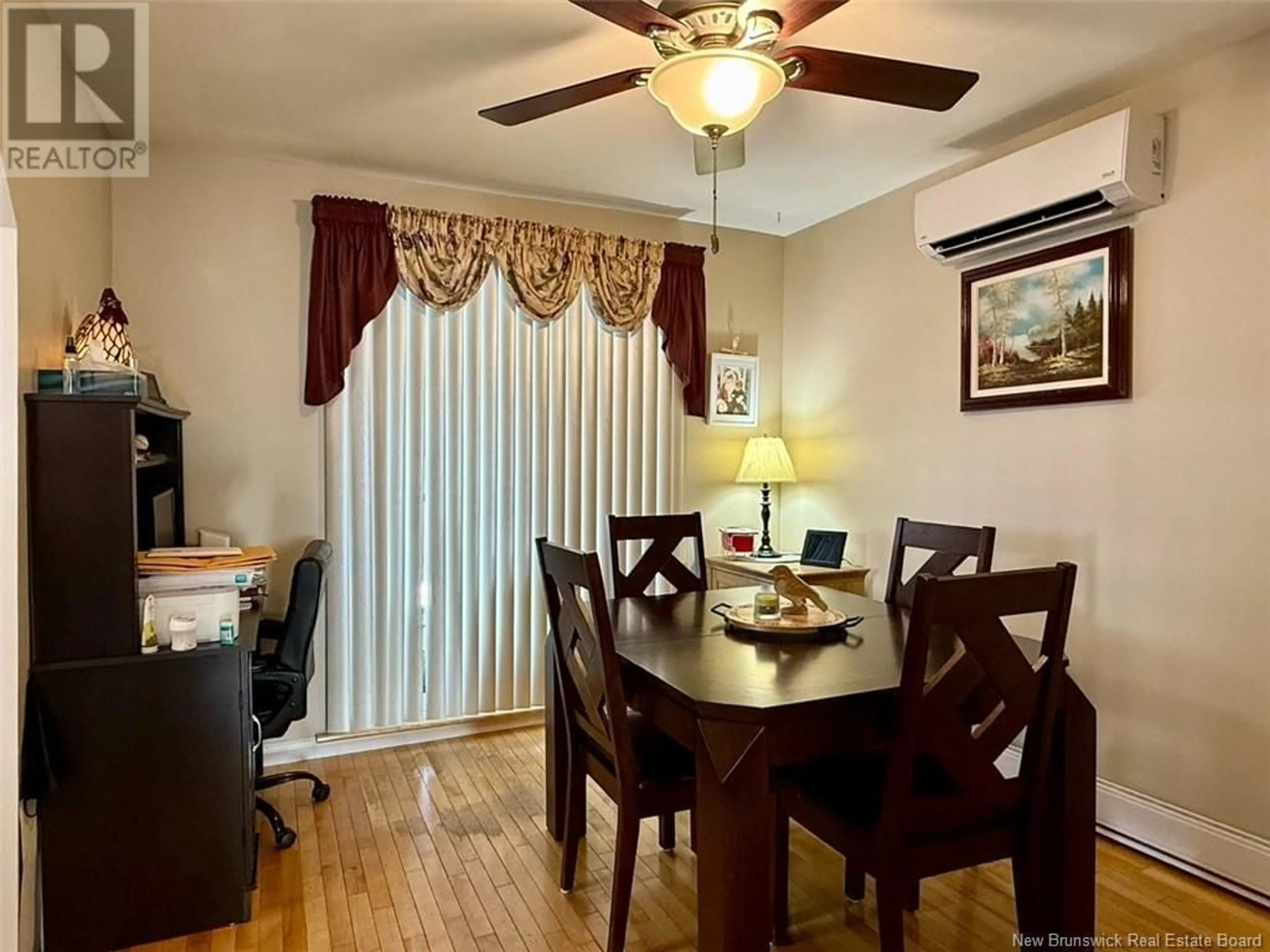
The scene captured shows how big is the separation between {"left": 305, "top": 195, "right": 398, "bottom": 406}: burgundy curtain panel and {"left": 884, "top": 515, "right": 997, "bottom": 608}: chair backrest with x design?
2345mm

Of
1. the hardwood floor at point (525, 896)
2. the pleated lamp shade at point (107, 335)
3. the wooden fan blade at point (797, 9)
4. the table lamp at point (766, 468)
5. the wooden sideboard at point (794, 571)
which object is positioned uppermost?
the wooden fan blade at point (797, 9)

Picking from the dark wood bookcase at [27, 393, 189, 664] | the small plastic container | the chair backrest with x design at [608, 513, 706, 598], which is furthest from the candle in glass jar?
the dark wood bookcase at [27, 393, 189, 664]

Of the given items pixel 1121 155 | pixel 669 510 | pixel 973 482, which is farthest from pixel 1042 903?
pixel 669 510

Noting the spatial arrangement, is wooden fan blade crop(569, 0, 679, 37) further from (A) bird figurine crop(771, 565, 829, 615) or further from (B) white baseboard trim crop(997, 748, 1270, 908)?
(B) white baseboard trim crop(997, 748, 1270, 908)

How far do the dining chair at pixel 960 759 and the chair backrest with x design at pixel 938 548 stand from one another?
723mm

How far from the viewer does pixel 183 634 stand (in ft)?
7.14

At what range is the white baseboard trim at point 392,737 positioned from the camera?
330cm

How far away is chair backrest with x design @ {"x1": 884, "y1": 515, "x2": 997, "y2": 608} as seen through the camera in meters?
2.48

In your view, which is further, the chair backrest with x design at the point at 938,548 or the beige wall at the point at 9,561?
the chair backrest with x design at the point at 938,548

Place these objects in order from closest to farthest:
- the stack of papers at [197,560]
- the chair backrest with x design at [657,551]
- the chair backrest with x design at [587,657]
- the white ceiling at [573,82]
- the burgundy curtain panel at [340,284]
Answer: the chair backrest with x design at [587,657]
the white ceiling at [573,82]
the stack of papers at [197,560]
the chair backrest with x design at [657,551]
the burgundy curtain panel at [340,284]

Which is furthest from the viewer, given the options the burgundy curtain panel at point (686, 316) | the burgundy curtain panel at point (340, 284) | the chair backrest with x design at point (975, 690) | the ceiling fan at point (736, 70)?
the burgundy curtain panel at point (686, 316)

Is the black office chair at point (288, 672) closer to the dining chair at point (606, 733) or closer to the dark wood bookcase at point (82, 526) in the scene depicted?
the dark wood bookcase at point (82, 526)

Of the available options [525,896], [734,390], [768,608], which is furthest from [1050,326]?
[525,896]
